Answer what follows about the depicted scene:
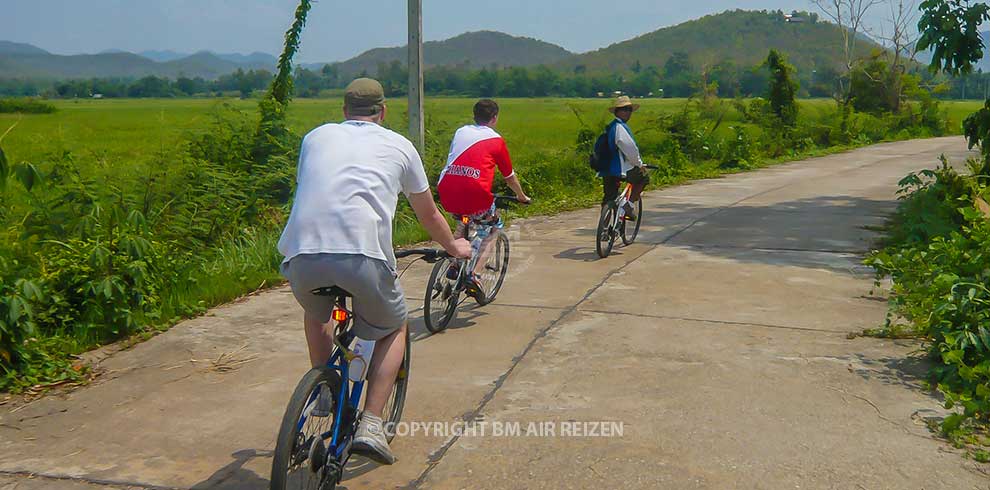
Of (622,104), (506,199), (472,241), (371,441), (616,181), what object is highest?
(622,104)

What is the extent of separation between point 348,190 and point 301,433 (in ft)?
3.16

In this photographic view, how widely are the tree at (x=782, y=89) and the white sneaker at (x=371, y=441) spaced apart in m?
27.0

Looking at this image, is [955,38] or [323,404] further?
[955,38]

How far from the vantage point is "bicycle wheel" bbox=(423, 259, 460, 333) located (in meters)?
6.60

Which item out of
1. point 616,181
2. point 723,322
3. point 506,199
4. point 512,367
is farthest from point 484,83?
point 512,367

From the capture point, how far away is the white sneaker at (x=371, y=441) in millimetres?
3787

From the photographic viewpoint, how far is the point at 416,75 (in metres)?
12.9

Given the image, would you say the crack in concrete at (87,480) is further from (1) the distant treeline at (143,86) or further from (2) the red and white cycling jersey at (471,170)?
(1) the distant treeline at (143,86)

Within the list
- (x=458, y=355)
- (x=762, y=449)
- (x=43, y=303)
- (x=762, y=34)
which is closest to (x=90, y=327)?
(x=43, y=303)

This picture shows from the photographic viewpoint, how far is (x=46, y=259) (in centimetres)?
677

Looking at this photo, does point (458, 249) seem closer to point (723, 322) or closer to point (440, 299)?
point (440, 299)

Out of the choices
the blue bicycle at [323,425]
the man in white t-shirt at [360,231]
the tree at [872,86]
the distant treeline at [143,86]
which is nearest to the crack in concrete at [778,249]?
the distant treeline at [143,86]

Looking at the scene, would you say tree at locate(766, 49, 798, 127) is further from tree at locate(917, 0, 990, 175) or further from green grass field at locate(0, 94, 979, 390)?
tree at locate(917, 0, 990, 175)

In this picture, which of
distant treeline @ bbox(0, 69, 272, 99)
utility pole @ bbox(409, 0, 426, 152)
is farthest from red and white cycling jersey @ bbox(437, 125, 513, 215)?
utility pole @ bbox(409, 0, 426, 152)
